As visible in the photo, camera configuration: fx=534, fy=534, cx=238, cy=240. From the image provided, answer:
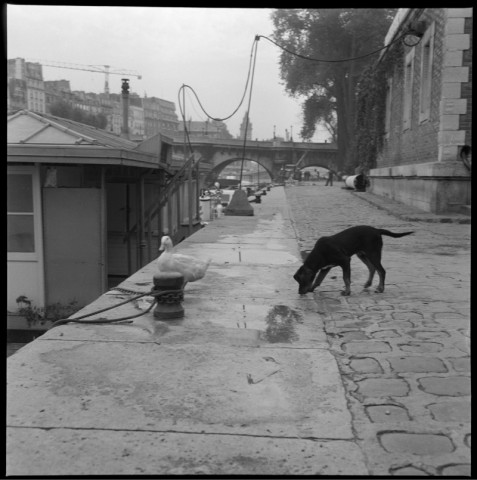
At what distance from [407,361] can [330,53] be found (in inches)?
1658

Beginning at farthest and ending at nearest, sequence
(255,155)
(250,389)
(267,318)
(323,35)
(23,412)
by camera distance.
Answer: (255,155) → (323,35) → (267,318) → (250,389) → (23,412)

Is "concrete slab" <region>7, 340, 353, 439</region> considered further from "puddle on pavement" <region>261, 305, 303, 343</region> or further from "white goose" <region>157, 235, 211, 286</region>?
"white goose" <region>157, 235, 211, 286</region>

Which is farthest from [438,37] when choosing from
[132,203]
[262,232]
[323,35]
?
[323,35]

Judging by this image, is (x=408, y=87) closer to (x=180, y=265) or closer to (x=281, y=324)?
(x=180, y=265)

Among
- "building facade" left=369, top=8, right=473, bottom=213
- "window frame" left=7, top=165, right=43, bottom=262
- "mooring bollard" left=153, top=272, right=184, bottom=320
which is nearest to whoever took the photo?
"mooring bollard" left=153, top=272, right=184, bottom=320

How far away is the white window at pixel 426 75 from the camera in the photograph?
13.6 metres

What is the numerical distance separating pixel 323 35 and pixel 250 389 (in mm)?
41288

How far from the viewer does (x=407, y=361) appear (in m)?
3.46

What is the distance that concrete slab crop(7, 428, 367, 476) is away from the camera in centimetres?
220

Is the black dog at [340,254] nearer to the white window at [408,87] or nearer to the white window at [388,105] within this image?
the white window at [408,87]

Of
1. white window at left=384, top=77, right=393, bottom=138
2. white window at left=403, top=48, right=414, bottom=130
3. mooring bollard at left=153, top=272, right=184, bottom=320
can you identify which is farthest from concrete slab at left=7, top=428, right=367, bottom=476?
white window at left=384, top=77, right=393, bottom=138

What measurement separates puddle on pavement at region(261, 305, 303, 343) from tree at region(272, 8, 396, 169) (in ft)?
103

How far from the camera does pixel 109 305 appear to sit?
15.7 ft
